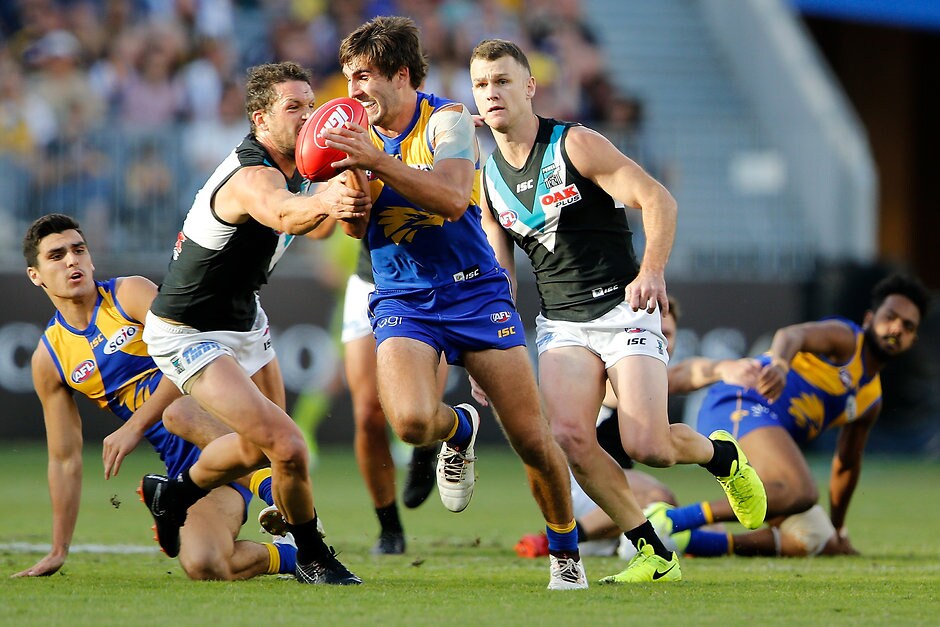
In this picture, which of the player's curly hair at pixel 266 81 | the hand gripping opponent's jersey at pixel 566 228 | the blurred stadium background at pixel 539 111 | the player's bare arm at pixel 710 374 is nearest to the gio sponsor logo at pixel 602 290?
the hand gripping opponent's jersey at pixel 566 228

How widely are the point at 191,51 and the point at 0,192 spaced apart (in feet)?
10.5

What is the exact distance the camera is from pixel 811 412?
8711 mm

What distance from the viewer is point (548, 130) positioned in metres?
6.96

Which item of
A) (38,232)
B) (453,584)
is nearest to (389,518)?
(453,584)

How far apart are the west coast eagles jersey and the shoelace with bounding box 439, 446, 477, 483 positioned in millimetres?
1655

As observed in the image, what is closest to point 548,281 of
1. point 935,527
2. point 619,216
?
point 619,216

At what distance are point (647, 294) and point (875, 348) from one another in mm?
3102

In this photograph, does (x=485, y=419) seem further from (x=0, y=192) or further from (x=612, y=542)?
(x=612, y=542)

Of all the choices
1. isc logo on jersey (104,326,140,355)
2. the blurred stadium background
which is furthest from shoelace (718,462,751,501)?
the blurred stadium background

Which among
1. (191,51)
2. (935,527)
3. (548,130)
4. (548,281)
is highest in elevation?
(191,51)

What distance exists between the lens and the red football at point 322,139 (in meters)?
5.69

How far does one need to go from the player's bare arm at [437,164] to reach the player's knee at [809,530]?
10.8 ft

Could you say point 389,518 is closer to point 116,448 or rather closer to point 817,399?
point 116,448

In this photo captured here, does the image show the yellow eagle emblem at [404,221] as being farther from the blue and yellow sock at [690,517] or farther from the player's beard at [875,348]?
the player's beard at [875,348]
